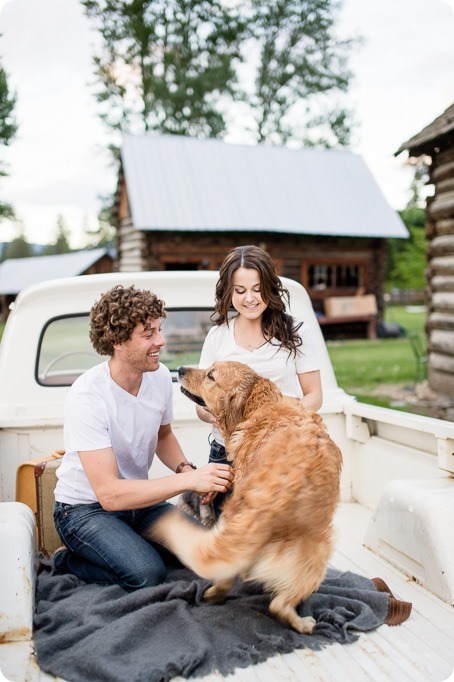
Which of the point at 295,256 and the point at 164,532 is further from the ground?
the point at 295,256

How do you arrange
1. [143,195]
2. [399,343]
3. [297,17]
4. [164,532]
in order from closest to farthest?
[164,532] < [143,195] < [399,343] < [297,17]

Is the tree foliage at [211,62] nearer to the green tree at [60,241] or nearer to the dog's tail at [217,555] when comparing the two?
the dog's tail at [217,555]

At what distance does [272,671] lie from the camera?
2350 mm

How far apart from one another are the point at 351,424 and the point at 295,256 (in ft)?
57.6

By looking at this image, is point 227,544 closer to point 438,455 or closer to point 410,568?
point 410,568

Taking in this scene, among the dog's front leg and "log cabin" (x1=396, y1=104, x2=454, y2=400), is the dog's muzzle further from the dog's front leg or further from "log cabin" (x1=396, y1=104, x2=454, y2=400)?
"log cabin" (x1=396, y1=104, x2=454, y2=400)

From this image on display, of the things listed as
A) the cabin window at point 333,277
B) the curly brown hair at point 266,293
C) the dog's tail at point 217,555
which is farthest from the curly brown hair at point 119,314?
the cabin window at point 333,277

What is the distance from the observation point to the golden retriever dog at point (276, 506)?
2.37m

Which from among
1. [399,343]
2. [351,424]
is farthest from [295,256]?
[351,424]

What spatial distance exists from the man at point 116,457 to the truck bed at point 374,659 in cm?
64

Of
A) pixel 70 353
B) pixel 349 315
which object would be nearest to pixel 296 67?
pixel 349 315

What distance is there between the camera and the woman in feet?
10.5

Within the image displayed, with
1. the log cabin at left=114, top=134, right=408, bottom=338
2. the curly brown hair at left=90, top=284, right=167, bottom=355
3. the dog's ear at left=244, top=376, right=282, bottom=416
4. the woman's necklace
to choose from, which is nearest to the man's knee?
the dog's ear at left=244, top=376, right=282, bottom=416

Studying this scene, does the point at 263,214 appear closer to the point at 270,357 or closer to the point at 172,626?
the point at 270,357
